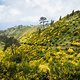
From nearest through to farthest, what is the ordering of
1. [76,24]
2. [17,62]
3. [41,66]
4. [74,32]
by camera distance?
[41,66] < [17,62] < [74,32] < [76,24]

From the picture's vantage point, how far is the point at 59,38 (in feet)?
591

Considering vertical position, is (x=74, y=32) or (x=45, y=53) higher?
(x=74, y=32)

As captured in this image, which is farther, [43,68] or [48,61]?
[48,61]

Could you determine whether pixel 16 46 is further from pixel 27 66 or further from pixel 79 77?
pixel 79 77

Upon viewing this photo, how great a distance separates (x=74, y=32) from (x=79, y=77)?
63.6 metres

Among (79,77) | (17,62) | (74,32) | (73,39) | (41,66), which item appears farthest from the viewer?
(74,32)

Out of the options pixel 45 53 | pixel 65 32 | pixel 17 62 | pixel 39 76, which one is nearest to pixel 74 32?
pixel 65 32

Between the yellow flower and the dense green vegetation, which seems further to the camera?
the yellow flower

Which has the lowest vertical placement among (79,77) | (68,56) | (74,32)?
(79,77)

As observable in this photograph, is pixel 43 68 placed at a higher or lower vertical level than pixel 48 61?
lower

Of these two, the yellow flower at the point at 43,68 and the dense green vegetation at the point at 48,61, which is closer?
the dense green vegetation at the point at 48,61

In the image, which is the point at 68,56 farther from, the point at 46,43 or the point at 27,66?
the point at 46,43

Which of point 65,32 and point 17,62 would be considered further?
point 65,32

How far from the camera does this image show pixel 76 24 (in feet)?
650
